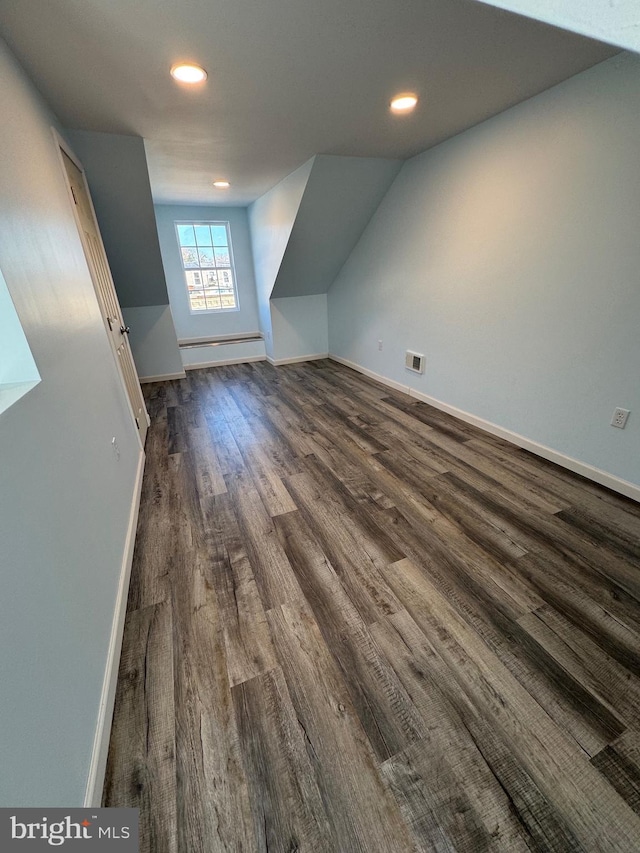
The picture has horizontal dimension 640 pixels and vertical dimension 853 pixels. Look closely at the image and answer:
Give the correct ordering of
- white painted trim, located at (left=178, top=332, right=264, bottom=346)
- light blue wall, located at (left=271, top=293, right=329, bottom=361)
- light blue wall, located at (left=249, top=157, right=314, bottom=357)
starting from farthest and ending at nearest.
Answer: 1. white painted trim, located at (left=178, top=332, right=264, bottom=346)
2. light blue wall, located at (left=271, top=293, right=329, bottom=361)
3. light blue wall, located at (left=249, top=157, right=314, bottom=357)

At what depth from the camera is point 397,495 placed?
6.71 feet

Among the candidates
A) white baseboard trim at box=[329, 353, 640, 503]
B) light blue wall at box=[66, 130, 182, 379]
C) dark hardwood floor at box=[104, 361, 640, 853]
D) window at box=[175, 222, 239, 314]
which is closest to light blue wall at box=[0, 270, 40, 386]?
dark hardwood floor at box=[104, 361, 640, 853]

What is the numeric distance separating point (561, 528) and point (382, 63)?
8.22ft

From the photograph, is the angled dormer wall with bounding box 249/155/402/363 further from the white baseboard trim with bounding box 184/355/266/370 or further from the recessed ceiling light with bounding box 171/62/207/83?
the recessed ceiling light with bounding box 171/62/207/83

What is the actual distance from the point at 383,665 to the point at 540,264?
2467 mm

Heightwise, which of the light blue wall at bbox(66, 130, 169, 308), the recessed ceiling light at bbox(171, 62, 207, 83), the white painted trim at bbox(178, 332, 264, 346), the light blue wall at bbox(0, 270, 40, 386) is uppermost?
the recessed ceiling light at bbox(171, 62, 207, 83)

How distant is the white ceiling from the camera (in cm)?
125

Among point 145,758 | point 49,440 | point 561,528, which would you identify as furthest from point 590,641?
point 49,440

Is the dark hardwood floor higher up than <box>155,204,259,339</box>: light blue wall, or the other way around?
<box>155,204,259,339</box>: light blue wall

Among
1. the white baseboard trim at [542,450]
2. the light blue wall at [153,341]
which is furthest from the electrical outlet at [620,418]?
the light blue wall at [153,341]

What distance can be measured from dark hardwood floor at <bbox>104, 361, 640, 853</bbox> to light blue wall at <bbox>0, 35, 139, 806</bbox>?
26 cm

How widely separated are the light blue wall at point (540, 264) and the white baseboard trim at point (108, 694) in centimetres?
270

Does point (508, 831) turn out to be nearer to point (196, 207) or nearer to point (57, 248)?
point (57, 248)

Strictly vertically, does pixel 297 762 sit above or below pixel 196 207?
below
